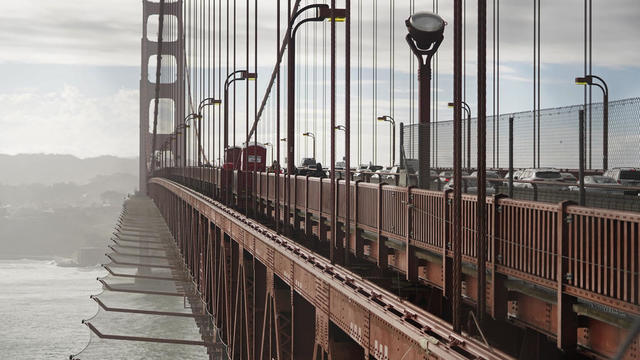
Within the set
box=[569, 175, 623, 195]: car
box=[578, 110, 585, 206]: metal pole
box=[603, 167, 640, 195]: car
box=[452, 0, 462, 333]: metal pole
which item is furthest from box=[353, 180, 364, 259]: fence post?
box=[452, 0, 462, 333]: metal pole

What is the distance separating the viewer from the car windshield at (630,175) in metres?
13.0

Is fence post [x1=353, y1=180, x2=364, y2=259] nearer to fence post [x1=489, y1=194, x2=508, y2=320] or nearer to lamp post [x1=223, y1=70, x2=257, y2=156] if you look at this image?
fence post [x1=489, y1=194, x2=508, y2=320]

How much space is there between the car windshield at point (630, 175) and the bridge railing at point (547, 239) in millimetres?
3217

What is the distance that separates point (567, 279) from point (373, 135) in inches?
1521

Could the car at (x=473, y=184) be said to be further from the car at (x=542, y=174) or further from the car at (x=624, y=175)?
the car at (x=624, y=175)

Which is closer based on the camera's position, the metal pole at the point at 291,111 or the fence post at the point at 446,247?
the fence post at the point at 446,247

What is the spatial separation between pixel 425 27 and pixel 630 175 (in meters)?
4.09

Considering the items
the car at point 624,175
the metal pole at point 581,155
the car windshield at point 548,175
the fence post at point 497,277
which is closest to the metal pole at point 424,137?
the car windshield at point 548,175

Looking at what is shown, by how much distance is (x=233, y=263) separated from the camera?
25625 millimetres

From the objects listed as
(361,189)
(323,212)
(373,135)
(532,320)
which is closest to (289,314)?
(323,212)

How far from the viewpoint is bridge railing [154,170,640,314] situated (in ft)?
22.5

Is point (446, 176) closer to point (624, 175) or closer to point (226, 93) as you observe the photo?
point (624, 175)

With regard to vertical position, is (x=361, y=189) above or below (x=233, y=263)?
above

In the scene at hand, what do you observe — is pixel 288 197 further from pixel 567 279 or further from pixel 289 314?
pixel 567 279
